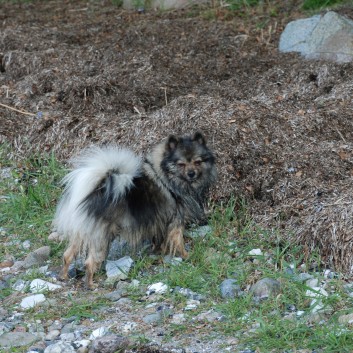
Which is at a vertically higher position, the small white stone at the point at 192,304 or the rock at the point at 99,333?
the small white stone at the point at 192,304

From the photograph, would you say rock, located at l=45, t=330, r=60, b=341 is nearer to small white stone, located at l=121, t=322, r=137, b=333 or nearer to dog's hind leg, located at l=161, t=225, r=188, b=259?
small white stone, located at l=121, t=322, r=137, b=333

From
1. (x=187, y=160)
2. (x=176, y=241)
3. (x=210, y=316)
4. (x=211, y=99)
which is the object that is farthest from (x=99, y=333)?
(x=211, y=99)

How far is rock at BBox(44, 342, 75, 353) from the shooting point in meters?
4.44

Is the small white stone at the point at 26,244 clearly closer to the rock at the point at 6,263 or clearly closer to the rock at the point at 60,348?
the rock at the point at 6,263

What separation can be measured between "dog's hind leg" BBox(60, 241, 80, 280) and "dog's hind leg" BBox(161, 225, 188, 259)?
1.98 ft

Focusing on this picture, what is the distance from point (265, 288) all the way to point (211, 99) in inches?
99.4

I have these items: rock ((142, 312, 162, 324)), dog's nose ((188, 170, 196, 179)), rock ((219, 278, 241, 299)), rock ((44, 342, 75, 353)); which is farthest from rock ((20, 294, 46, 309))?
dog's nose ((188, 170, 196, 179))

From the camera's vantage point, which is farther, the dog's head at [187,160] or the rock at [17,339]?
the dog's head at [187,160]

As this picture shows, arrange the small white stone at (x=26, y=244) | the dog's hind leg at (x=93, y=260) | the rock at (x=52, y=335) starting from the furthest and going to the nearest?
the small white stone at (x=26, y=244) < the dog's hind leg at (x=93, y=260) < the rock at (x=52, y=335)

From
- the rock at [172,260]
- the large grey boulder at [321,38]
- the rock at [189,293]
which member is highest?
the large grey boulder at [321,38]

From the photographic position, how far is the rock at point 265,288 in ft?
16.1

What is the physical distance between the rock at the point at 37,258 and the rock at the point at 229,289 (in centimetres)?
128

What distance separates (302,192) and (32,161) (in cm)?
236

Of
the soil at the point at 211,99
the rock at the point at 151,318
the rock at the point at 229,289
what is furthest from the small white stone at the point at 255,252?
the rock at the point at 151,318
